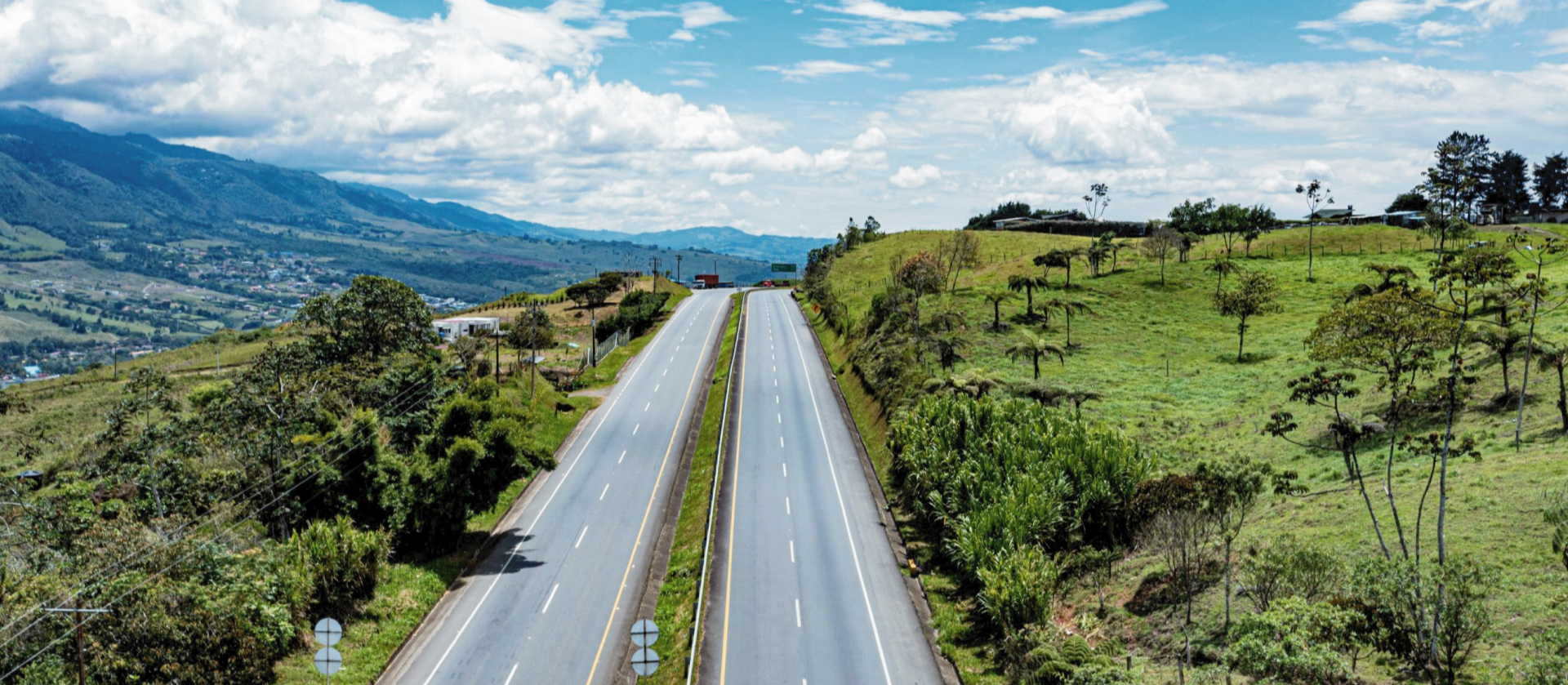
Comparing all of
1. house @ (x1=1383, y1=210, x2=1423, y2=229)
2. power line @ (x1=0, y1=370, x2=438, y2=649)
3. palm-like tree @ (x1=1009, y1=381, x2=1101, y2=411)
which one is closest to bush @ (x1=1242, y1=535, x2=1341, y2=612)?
palm-like tree @ (x1=1009, y1=381, x2=1101, y2=411)

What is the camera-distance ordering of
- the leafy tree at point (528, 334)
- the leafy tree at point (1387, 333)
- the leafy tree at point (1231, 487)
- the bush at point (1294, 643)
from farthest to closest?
the leafy tree at point (528, 334) → the leafy tree at point (1231, 487) → the leafy tree at point (1387, 333) → the bush at point (1294, 643)

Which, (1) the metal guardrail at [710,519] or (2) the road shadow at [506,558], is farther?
(2) the road shadow at [506,558]

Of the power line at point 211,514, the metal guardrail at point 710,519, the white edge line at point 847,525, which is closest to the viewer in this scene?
the power line at point 211,514

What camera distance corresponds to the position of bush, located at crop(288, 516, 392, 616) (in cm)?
3388

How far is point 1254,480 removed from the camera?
27.8 metres

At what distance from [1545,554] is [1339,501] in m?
7.15

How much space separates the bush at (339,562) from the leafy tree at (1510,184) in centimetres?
15760

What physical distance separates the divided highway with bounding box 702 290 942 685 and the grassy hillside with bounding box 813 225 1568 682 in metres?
1.95

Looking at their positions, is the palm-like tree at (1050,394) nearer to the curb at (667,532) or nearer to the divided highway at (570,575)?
the curb at (667,532)

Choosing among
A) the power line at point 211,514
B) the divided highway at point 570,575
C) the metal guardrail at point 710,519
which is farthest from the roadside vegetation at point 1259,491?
the power line at point 211,514

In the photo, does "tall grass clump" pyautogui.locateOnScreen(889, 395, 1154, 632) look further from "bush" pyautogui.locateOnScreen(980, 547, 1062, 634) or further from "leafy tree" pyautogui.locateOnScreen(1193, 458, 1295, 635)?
"leafy tree" pyautogui.locateOnScreen(1193, 458, 1295, 635)

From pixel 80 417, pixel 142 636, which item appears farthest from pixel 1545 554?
pixel 80 417

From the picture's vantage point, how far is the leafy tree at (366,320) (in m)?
57.3

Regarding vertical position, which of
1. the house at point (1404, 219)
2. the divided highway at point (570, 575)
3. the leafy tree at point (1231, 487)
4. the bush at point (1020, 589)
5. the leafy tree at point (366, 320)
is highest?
the house at point (1404, 219)
